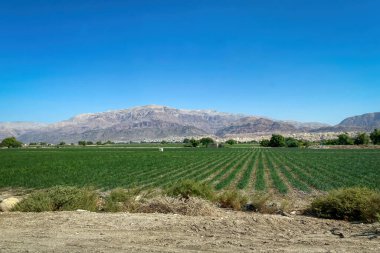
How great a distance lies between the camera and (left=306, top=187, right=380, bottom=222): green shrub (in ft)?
41.6

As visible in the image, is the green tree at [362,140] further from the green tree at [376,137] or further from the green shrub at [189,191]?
the green shrub at [189,191]

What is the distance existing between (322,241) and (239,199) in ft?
22.7

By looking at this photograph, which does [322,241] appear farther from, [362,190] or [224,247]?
[362,190]

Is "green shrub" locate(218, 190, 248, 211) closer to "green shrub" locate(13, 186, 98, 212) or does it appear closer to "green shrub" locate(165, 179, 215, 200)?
"green shrub" locate(165, 179, 215, 200)

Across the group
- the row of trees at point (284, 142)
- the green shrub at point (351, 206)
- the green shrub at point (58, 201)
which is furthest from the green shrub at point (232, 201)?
the row of trees at point (284, 142)

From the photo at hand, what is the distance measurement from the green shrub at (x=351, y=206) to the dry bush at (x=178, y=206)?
4032 mm

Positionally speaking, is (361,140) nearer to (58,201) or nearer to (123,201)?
(123,201)

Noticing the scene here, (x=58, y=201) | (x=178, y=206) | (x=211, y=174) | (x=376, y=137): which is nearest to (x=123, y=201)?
(x=58, y=201)

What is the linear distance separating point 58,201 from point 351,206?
10.9 metres

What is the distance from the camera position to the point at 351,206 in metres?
13.1

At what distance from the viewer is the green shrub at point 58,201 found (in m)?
14.7

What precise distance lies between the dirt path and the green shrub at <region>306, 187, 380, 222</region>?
2.77 feet

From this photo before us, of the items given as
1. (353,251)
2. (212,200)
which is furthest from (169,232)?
(212,200)

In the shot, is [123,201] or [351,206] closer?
[351,206]
